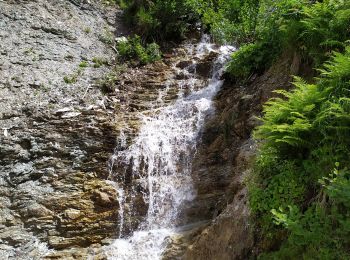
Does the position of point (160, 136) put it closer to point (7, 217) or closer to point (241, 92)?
point (241, 92)

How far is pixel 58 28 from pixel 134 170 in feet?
24.8

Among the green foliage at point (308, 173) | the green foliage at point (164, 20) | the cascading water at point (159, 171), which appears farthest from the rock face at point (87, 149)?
the green foliage at point (164, 20)

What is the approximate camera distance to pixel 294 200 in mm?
4297

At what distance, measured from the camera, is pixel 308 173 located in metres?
4.37

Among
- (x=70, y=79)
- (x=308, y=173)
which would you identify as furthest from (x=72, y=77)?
(x=308, y=173)

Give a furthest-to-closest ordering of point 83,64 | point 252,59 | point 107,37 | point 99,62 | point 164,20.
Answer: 1. point 164,20
2. point 107,37
3. point 99,62
4. point 83,64
5. point 252,59

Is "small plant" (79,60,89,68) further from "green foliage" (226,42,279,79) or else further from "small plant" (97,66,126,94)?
"green foliage" (226,42,279,79)

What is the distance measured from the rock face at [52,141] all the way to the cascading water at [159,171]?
446 millimetres

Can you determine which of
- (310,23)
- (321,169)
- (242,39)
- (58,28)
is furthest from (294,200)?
(58,28)

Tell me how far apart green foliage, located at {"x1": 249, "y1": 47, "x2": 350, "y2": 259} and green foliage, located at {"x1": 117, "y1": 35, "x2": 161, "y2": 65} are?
9021 mm

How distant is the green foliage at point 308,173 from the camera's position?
3.59 m

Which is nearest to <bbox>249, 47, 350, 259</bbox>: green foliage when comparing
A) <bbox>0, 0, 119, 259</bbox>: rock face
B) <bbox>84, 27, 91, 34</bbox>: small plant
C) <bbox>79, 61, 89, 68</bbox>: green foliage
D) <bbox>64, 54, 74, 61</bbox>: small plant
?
<bbox>0, 0, 119, 259</bbox>: rock face

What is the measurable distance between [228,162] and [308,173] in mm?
3389

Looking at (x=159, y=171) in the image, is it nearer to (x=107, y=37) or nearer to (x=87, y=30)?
(x=107, y=37)
